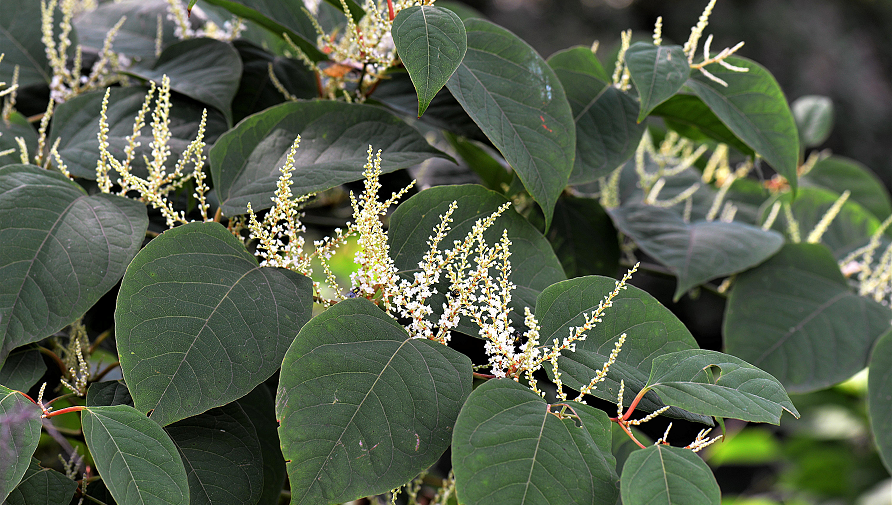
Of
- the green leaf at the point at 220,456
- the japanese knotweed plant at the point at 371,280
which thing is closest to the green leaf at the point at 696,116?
the japanese knotweed plant at the point at 371,280

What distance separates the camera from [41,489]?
15.6 inches

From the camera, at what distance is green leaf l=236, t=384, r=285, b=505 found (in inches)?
18.2

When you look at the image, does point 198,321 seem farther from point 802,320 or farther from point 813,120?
point 813,120

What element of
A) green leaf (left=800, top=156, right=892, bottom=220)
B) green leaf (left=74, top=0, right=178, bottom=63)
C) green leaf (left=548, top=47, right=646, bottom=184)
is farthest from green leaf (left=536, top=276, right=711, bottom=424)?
green leaf (left=800, top=156, right=892, bottom=220)

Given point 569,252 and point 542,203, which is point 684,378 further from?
point 569,252

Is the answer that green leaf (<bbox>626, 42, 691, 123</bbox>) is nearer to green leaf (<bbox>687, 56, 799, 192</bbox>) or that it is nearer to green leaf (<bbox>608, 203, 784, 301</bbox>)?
green leaf (<bbox>687, 56, 799, 192</bbox>)

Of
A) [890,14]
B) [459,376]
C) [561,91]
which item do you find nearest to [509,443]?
[459,376]

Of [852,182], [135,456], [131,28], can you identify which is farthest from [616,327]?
[852,182]

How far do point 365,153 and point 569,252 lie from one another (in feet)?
0.85

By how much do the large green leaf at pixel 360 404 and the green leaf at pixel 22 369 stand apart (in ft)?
0.69

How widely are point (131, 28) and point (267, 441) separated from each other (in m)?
0.51

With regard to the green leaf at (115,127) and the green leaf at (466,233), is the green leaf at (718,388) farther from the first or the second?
the green leaf at (115,127)

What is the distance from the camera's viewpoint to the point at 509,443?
0.35m

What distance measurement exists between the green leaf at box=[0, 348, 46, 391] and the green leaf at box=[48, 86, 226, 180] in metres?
0.15
